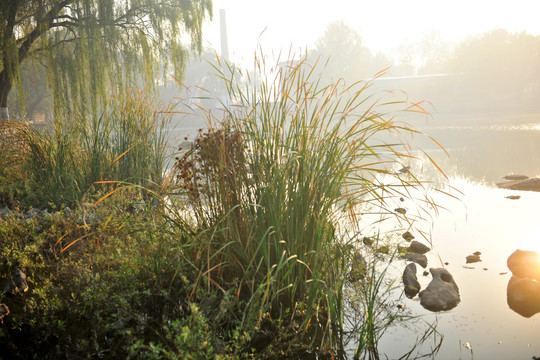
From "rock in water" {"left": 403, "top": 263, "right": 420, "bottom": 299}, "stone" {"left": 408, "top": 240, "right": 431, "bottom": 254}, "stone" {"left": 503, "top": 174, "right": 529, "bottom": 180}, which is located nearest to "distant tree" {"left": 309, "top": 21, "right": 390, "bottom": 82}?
"stone" {"left": 503, "top": 174, "right": 529, "bottom": 180}

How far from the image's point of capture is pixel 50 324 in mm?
2191

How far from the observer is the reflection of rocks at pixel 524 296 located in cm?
249

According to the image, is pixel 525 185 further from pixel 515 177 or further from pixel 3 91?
pixel 3 91

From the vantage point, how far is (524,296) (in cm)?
262


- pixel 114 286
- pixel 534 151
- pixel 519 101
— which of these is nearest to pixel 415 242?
pixel 114 286

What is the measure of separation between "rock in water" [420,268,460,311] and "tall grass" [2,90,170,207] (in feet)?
9.09

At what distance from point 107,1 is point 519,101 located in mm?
23691

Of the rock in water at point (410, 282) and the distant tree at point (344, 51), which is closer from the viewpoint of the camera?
the rock in water at point (410, 282)

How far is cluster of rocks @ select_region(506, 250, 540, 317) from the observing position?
2525 millimetres

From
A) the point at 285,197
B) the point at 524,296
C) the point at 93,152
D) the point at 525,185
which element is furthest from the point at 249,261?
the point at 525,185

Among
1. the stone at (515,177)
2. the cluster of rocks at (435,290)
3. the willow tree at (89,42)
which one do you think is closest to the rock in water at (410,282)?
the cluster of rocks at (435,290)

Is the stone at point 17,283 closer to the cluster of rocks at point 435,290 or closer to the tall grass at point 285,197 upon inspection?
the tall grass at point 285,197

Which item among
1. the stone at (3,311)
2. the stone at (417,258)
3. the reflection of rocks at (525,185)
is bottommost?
the reflection of rocks at (525,185)

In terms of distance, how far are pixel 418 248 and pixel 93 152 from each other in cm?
292
